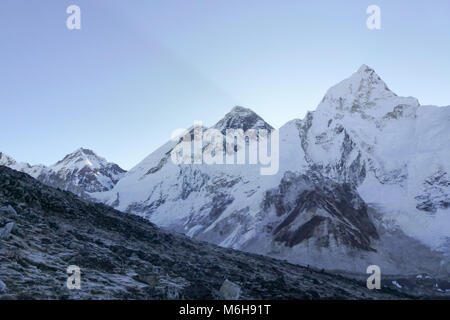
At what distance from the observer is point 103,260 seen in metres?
26.2

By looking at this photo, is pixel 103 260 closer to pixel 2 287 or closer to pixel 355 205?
pixel 2 287

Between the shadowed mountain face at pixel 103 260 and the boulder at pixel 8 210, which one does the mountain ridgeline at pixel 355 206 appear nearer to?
the shadowed mountain face at pixel 103 260

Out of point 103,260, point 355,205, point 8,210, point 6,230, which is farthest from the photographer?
point 355,205

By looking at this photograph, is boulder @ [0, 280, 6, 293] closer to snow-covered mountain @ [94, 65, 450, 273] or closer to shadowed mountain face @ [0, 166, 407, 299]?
shadowed mountain face @ [0, 166, 407, 299]

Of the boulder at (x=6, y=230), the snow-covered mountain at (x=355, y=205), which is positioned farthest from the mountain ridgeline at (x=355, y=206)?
the boulder at (x=6, y=230)

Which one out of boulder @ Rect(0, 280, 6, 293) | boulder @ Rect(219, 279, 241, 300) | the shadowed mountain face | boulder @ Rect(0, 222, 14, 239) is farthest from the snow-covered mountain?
boulder @ Rect(0, 280, 6, 293)

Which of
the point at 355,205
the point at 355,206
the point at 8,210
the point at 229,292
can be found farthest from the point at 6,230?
the point at 355,205

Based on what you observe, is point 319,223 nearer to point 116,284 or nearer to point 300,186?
point 300,186

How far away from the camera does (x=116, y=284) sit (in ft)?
73.7

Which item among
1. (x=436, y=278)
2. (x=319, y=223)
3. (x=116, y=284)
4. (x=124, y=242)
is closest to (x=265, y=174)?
(x=319, y=223)

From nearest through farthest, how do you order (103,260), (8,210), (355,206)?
(103,260) < (8,210) < (355,206)

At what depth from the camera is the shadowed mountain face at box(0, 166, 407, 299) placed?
2053 centimetres

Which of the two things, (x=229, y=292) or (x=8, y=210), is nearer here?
(x=229, y=292)
